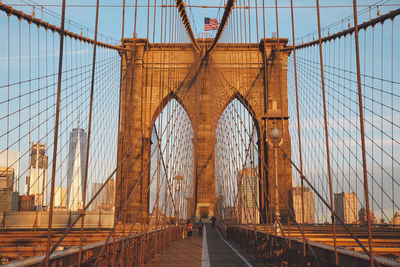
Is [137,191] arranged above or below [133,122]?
below

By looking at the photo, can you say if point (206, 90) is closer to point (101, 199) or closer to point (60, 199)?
point (60, 199)

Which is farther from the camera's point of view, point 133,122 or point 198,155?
point 198,155

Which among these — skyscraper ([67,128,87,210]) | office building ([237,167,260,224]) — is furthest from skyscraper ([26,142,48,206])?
office building ([237,167,260,224])

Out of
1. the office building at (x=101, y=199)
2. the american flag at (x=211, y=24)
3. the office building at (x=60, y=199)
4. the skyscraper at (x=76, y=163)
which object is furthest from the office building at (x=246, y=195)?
the american flag at (x=211, y=24)

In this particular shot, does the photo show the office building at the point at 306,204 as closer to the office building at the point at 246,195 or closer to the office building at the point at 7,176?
the office building at the point at 246,195

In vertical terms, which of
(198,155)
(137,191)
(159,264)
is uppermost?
(198,155)

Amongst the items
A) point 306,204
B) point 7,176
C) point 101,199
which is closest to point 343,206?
point 306,204

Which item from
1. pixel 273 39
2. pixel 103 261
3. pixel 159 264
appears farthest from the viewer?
pixel 273 39

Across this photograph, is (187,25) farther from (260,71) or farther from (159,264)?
(159,264)

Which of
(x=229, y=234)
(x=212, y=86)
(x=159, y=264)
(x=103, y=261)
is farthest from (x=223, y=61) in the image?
(x=103, y=261)

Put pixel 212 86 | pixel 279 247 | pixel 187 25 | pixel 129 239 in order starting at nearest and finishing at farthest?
1. pixel 129 239
2. pixel 279 247
3. pixel 187 25
4. pixel 212 86

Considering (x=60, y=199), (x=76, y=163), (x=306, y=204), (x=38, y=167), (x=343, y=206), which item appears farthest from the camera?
(x=76, y=163)

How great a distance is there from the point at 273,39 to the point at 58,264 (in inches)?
1030

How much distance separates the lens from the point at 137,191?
1086 inches
